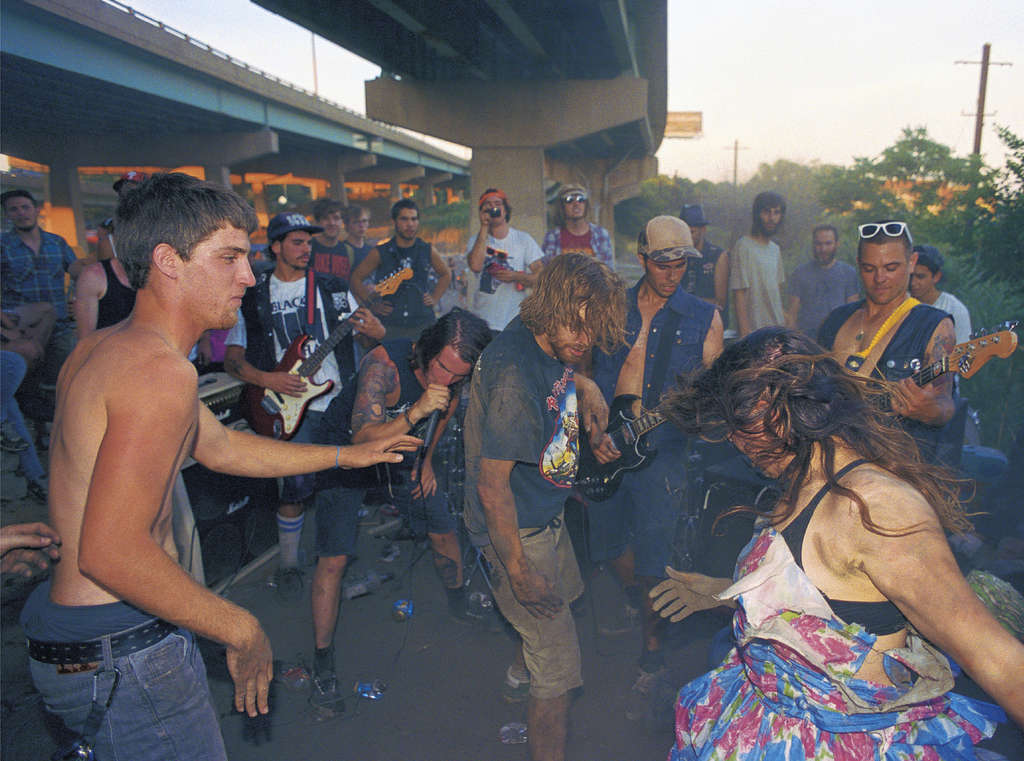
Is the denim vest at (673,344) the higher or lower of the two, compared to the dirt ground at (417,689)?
higher

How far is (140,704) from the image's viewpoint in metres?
1.90

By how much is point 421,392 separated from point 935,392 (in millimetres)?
2624

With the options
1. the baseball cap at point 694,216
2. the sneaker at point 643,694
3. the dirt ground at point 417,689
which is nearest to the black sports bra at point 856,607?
the dirt ground at point 417,689

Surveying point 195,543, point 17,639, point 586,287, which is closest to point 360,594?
point 195,543

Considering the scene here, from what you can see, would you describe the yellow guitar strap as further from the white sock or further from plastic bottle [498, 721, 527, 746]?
the white sock

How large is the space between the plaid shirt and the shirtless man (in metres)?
6.21

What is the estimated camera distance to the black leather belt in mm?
1890

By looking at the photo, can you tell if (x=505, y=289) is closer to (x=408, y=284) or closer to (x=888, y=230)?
(x=408, y=284)

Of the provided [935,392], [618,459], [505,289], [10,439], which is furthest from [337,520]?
[10,439]

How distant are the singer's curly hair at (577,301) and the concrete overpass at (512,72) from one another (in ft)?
27.5

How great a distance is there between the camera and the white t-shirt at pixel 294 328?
15.7 ft

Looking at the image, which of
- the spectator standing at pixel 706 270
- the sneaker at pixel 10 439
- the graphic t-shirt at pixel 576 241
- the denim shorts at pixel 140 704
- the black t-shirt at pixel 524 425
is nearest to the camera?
the denim shorts at pixel 140 704

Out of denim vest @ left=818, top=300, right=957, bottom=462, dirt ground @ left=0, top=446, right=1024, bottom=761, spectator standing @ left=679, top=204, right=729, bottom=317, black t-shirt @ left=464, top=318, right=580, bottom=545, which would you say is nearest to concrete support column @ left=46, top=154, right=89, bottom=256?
spectator standing @ left=679, top=204, right=729, bottom=317

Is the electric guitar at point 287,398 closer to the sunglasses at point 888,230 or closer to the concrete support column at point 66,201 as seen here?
the sunglasses at point 888,230
